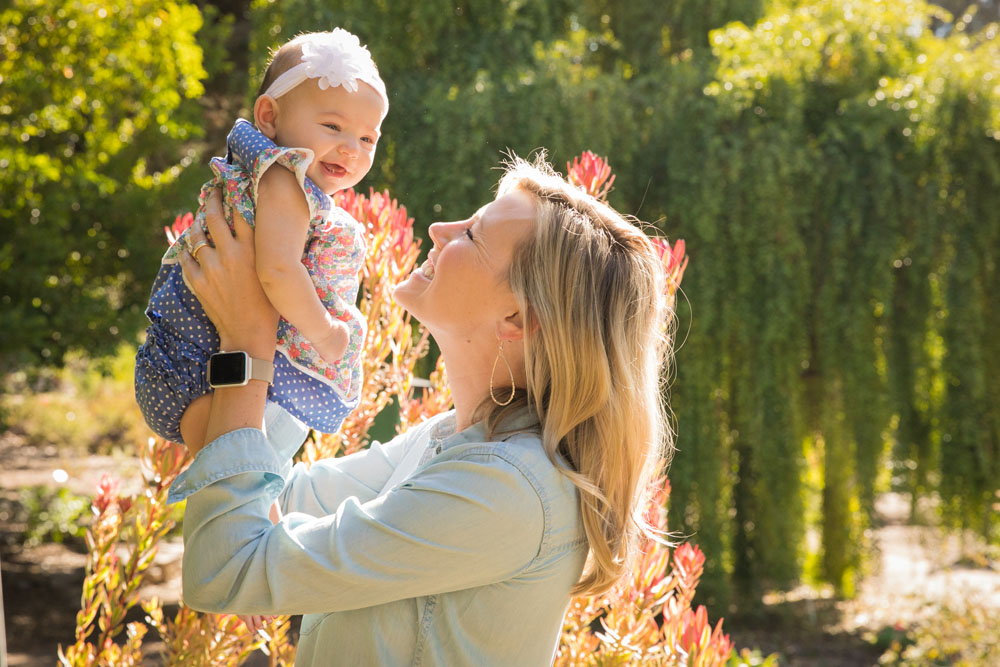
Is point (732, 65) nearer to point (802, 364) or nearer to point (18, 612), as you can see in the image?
point (802, 364)

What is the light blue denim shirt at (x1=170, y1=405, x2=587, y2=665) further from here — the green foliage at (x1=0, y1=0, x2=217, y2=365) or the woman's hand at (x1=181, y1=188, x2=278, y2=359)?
the green foliage at (x1=0, y1=0, x2=217, y2=365)

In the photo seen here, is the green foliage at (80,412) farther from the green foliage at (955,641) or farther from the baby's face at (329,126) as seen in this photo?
the baby's face at (329,126)

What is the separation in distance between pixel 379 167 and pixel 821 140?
2.45 m

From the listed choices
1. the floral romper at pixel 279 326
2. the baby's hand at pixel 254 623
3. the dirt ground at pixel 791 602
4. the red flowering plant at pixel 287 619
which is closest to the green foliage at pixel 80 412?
the dirt ground at pixel 791 602

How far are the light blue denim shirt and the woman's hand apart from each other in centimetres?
12

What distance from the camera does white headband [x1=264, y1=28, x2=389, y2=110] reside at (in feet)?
4.07

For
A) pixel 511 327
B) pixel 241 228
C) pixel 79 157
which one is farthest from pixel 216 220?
pixel 79 157

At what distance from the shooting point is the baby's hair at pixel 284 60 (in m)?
1.26

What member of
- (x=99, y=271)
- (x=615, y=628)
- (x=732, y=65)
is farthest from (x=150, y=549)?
(x=732, y=65)

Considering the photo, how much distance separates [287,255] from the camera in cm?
113

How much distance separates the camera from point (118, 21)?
5055 mm

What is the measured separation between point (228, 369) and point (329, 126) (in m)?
0.39

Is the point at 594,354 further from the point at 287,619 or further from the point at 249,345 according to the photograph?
the point at 287,619

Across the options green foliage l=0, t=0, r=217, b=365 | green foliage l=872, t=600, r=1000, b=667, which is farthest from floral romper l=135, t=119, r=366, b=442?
green foliage l=872, t=600, r=1000, b=667
